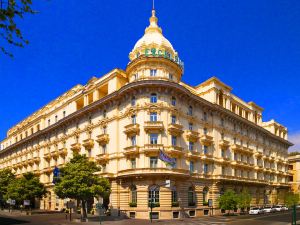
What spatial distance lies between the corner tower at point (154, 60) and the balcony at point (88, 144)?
13204mm

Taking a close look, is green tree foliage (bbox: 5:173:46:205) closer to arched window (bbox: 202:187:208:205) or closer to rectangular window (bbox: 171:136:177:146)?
rectangular window (bbox: 171:136:177:146)

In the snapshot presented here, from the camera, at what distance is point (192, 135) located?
169 ft

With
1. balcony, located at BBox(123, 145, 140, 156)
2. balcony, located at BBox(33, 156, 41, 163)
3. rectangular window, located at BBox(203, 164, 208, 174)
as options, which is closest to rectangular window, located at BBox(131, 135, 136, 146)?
balcony, located at BBox(123, 145, 140, 156)

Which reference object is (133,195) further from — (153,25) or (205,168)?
(153,25)

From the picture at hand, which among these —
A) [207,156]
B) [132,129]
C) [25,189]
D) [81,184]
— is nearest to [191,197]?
[207,156]

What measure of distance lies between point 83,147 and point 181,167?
20148 mm

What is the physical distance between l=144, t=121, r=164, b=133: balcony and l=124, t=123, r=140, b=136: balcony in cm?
141

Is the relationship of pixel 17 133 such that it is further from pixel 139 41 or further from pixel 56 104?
pixel 139 41

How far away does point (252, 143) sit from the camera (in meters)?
71.9

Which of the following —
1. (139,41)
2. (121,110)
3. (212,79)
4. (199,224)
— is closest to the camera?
(199,224)

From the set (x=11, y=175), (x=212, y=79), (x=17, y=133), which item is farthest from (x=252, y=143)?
(x=17, y=133)

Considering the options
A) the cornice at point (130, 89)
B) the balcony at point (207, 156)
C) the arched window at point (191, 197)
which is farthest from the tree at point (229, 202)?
the cornice at point (130, 89)

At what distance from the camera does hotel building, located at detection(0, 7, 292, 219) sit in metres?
46.7

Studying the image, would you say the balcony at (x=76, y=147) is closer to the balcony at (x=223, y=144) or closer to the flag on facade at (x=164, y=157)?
the flag on facade at (x=164, y=157)
